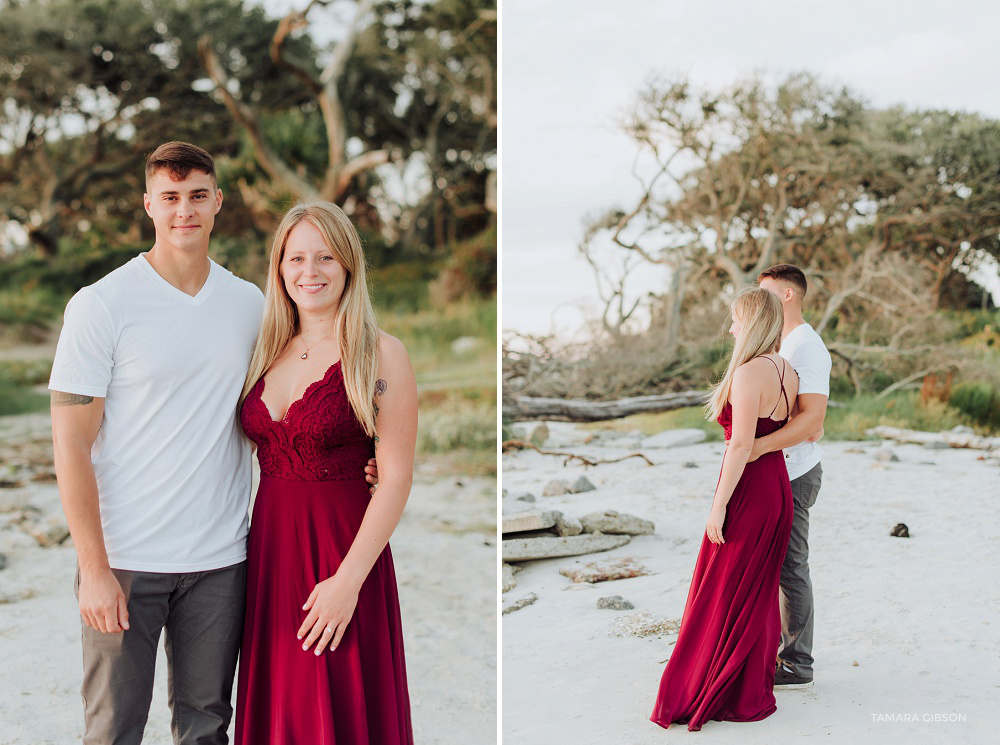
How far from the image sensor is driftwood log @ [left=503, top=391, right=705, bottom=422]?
10.8 m

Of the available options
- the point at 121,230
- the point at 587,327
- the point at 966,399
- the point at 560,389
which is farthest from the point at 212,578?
the point at 121,230

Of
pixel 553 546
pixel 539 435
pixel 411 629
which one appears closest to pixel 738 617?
pixel 411 629

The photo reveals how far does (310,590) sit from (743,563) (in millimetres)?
1844

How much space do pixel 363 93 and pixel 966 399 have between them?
12362 millimetres

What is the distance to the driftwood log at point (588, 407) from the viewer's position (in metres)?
10.8

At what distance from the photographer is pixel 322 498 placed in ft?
7.74

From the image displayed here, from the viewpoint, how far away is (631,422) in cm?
1136

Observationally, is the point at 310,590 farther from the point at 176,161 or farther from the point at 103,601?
the point at 176,161

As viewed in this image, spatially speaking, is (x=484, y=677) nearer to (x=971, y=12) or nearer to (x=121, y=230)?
(x=971, y=12)

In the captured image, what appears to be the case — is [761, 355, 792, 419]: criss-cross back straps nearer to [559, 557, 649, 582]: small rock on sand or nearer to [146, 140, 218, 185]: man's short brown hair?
[146, 140, 218, 185]: man's short brown hair

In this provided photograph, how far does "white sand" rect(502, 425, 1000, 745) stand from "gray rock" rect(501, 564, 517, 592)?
74mm

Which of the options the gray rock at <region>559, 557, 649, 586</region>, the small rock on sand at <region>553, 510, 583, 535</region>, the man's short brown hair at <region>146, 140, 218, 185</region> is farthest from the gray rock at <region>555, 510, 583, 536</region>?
the man's short brown hair at <region>146, 140, 218, 185</region>

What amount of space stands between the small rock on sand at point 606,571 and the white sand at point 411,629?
1.83 feet

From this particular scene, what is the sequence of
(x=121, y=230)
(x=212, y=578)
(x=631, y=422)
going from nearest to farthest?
(x=212, y=578) → (x=631, y=422) → (x=121, y=230)
